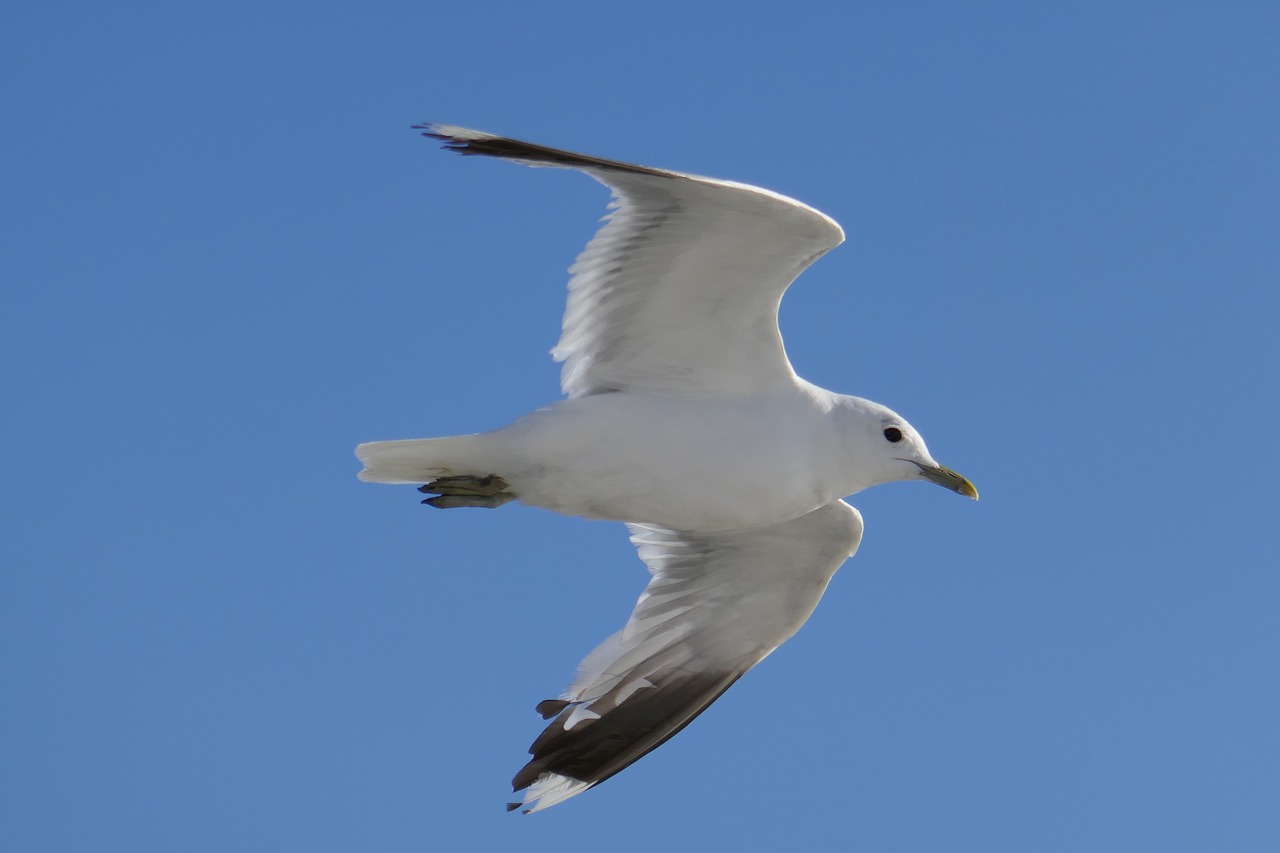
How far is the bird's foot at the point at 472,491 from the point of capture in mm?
6789

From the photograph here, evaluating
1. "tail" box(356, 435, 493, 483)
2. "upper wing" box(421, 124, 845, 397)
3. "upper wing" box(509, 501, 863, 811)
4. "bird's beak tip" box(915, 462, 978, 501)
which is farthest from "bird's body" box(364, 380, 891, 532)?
"upper wing" box(509, 501, 863, 811)

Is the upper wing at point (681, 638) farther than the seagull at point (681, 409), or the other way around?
the upper wing at point (681, 638)

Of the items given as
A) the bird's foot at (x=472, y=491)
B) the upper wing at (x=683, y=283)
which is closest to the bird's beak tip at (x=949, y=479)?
the upper wing at (x=683, y=283)

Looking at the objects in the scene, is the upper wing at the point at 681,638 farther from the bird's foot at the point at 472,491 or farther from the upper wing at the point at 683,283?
the bird's foot at the point at 472,491

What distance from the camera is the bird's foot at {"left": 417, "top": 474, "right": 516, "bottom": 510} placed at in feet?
22.3

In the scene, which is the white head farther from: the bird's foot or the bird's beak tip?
the bird's foot

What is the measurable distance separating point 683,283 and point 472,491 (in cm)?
132

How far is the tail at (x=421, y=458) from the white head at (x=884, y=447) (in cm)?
171

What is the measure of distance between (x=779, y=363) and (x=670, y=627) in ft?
6.10

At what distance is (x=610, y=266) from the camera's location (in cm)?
687

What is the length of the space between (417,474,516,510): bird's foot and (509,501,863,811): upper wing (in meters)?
1.57

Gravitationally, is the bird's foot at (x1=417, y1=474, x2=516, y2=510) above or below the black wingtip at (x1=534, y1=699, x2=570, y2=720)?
above

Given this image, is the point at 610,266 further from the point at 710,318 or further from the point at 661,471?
the point at 661,471

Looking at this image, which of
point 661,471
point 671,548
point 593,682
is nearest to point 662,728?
point 593,682
